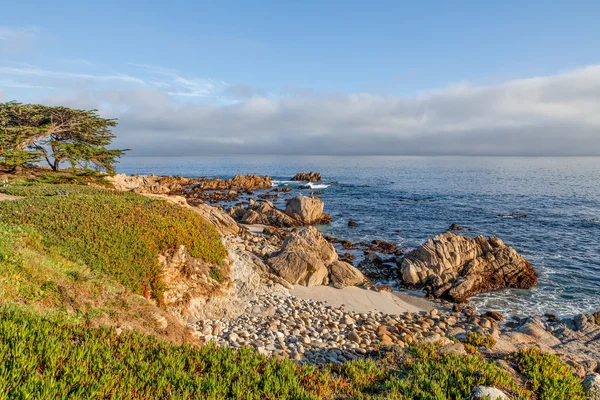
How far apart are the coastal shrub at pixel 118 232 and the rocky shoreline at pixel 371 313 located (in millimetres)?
2536

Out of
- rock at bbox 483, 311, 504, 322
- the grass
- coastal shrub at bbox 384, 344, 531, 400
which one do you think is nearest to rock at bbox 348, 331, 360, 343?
the grass

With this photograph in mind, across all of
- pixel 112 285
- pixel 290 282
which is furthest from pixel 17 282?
pixel 290 282

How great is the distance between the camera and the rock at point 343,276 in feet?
67.7

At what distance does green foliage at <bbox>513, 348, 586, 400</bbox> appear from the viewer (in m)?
7.48

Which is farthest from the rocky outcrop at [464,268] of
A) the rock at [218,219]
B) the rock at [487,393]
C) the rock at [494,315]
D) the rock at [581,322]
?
the rock at [487,393]

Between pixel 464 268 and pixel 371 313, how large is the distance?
1060cm

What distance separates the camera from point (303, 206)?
4131 cm

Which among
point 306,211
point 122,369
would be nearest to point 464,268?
point 306,211

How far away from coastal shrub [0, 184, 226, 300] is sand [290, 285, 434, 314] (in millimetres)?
5531

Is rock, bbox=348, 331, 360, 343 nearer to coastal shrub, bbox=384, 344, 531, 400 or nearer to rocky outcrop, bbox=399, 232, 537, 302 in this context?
coastal shrub, bbox=384, 344, 531, 400

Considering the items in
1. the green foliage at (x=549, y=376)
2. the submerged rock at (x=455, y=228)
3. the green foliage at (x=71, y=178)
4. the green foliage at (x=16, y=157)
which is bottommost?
the submerged rock at (x=455, y=228)

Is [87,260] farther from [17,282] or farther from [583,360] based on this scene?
[583,360]

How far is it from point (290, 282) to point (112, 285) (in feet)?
34.2

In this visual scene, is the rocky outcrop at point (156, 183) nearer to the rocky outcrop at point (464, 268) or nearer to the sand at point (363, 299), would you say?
the sand at point (363, 299)
